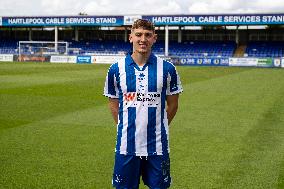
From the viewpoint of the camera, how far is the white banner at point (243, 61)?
45.4 meters

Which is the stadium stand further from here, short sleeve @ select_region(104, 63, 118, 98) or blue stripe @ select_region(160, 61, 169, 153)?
blue stripe @ select_region(160, 61, 169, 153)

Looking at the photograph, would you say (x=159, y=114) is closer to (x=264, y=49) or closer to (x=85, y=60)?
(x=85, y=60)

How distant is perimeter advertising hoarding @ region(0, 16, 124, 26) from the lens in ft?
187

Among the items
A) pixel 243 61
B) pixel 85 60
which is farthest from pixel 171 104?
pixel 85 60

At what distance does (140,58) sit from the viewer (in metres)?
3.98

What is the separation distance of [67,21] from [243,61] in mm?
24740

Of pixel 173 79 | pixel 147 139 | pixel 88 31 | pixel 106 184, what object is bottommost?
pixel 106 184

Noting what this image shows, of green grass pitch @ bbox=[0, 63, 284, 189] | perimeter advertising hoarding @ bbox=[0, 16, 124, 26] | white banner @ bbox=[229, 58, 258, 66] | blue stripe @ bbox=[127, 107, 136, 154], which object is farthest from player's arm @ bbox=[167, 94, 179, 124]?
perimeter advertising hoarding @ bbox=[0, 16, 124, 26]

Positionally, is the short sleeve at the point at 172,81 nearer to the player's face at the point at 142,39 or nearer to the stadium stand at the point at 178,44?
the player's face at the point at 142,39

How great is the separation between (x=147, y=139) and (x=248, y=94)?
14.8 m

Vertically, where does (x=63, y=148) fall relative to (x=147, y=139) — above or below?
below

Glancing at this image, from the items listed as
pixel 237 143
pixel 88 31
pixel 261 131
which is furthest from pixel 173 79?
pixel 88 31

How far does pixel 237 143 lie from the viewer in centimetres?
895

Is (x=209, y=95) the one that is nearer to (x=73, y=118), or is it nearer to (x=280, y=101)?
(x=280, y=101)
